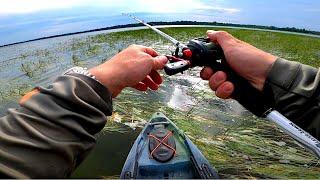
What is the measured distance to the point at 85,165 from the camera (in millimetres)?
6449

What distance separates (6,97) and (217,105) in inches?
200

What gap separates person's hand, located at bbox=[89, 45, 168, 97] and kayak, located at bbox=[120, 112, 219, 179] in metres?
2.82

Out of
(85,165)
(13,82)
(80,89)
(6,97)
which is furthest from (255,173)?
(13,82)

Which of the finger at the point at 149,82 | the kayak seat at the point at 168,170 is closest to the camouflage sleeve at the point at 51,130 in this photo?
the finger at the point at 149,82

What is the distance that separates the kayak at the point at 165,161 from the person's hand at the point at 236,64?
227 centimetres

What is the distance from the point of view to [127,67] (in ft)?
6.41

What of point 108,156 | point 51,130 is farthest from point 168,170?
point 51,130

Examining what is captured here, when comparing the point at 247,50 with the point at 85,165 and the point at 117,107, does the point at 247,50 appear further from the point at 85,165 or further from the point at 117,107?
the point at 117,107

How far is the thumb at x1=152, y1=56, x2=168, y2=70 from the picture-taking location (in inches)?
88.5

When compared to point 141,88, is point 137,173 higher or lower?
lower

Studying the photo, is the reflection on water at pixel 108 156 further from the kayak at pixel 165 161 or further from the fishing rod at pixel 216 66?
the fishing rod at pixel 216 66

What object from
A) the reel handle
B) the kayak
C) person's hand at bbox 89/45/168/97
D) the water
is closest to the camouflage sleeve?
person's hand at bbox 89/45/168/97

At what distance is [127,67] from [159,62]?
0.37 meters

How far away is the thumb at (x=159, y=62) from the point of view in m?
2.25
